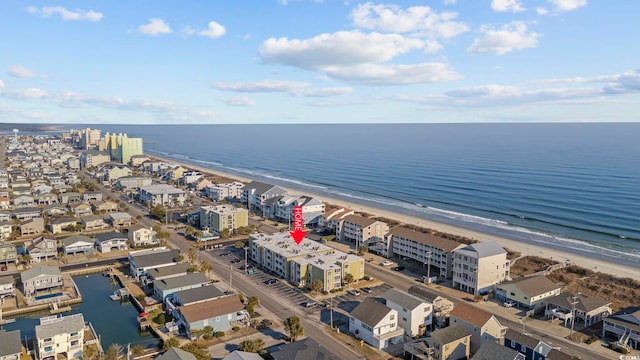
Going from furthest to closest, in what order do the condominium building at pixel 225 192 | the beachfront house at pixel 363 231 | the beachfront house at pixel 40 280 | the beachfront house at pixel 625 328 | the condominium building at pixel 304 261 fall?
the condominium building at pixel 225 192
the beachfront house at pixel 363 231
the condominium building at pixel 304 261
the beachfront house at pixel 40 280
the beachfront house at pixel 625 328

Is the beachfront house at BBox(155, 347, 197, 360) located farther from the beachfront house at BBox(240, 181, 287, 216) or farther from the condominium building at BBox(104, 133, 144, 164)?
the condominium building at BBox(104, 133, 144, 164)

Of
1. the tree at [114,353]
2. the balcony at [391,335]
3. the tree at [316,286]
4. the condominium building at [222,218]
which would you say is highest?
the condominium building at [222,218]

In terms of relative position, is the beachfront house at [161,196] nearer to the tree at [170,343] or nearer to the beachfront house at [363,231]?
the beachfront house at [363,231]

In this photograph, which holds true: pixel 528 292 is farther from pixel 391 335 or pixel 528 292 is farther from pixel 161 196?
pixel 161 196

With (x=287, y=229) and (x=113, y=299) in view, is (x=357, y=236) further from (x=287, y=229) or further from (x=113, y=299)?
(x=113, y=299)

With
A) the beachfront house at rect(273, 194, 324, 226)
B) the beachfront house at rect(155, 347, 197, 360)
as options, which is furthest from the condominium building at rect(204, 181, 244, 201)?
the beachfront house at rect(155, 347, 197, 360)

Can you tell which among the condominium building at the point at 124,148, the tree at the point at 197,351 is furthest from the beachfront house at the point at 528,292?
the condominium building at the point at 124,148
